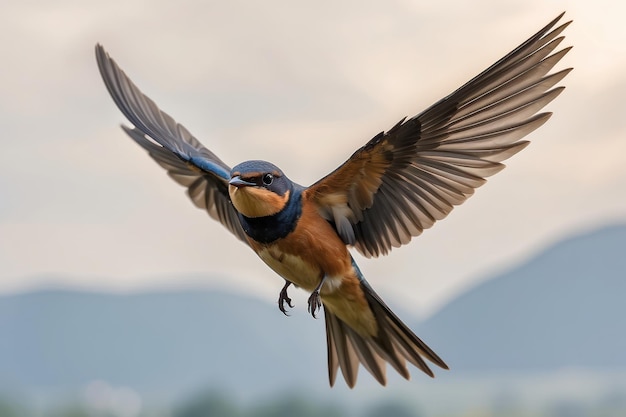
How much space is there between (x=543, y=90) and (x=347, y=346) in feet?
3.67

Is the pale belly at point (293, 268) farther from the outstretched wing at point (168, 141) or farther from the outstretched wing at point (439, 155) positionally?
the outstretched wing at point (168, 141)

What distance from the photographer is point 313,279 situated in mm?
2578

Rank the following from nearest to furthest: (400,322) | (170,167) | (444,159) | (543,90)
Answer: (543,90) → (444,159) → (400,322) → (170,167)

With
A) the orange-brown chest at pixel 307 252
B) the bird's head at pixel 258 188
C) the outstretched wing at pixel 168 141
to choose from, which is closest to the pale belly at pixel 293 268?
the orange-brown chest at pixel 307 252

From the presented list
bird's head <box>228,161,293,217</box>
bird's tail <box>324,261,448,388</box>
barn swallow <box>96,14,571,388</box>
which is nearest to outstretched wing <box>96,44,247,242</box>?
barn swallow <box>96,14,571,388</box>

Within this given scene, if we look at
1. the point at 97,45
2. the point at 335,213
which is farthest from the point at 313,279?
the point at 97,45

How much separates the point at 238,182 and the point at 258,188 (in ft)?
0.24

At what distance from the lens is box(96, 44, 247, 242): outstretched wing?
10.1 feet

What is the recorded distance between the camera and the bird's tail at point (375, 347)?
275cm

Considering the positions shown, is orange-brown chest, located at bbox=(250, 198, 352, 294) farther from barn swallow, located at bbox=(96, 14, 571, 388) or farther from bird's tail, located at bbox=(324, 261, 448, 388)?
bird's tail, located at bbox=(324, 261, 448, 388)

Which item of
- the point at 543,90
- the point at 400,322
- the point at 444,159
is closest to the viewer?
the point at 543,90

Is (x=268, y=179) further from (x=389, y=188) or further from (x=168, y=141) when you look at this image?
(x=168, y=141)

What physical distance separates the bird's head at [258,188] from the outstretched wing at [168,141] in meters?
0.55

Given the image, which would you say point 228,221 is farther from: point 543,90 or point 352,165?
point 543,90
